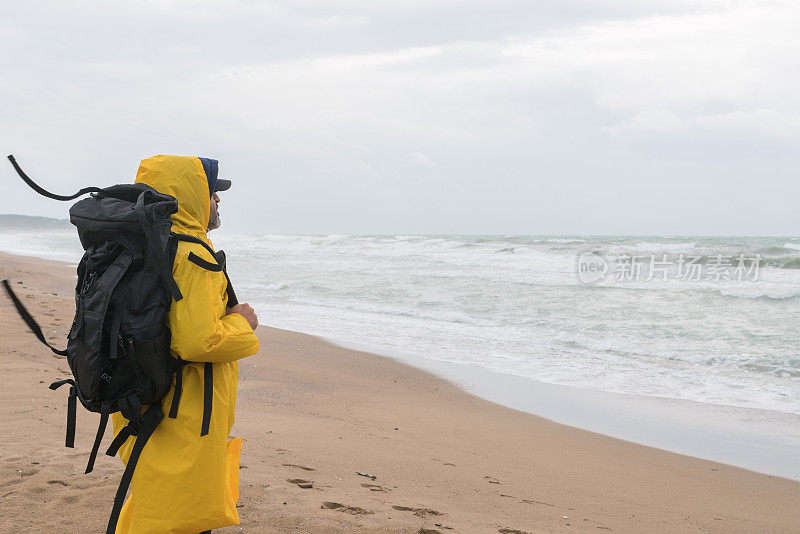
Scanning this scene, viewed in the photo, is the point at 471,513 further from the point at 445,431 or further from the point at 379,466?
the point at 445,431

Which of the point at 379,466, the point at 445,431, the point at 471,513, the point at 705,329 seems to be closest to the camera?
the point at 471,513

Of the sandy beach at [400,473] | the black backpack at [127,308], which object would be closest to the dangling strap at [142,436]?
the black backpack at [127,308]

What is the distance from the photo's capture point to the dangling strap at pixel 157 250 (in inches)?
77.2

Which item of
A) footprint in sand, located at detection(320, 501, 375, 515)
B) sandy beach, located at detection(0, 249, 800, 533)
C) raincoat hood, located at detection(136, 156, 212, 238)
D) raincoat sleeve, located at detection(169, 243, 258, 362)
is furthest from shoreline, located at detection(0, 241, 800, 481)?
raincoat hood, located at detection(136, 156, 212, 238)

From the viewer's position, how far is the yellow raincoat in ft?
6.61

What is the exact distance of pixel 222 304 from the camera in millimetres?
2115

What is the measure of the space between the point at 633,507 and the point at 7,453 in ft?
13.0

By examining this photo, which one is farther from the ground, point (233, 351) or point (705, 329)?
point (233, 351)

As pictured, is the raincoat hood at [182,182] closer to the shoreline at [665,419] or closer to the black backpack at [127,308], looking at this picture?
the black backpack at [127,308]

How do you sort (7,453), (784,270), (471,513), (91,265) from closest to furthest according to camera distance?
(91,265)
(471,513)
(7,453)
(784,270)

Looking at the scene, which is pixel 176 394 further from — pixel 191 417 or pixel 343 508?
pixel 343 508

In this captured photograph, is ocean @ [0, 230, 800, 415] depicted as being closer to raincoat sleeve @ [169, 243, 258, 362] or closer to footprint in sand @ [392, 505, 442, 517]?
footprint in sand @ [392, 505, 442, 517]

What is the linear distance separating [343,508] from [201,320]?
77.2 inches

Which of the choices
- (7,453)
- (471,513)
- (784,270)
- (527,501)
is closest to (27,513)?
(7,453)
